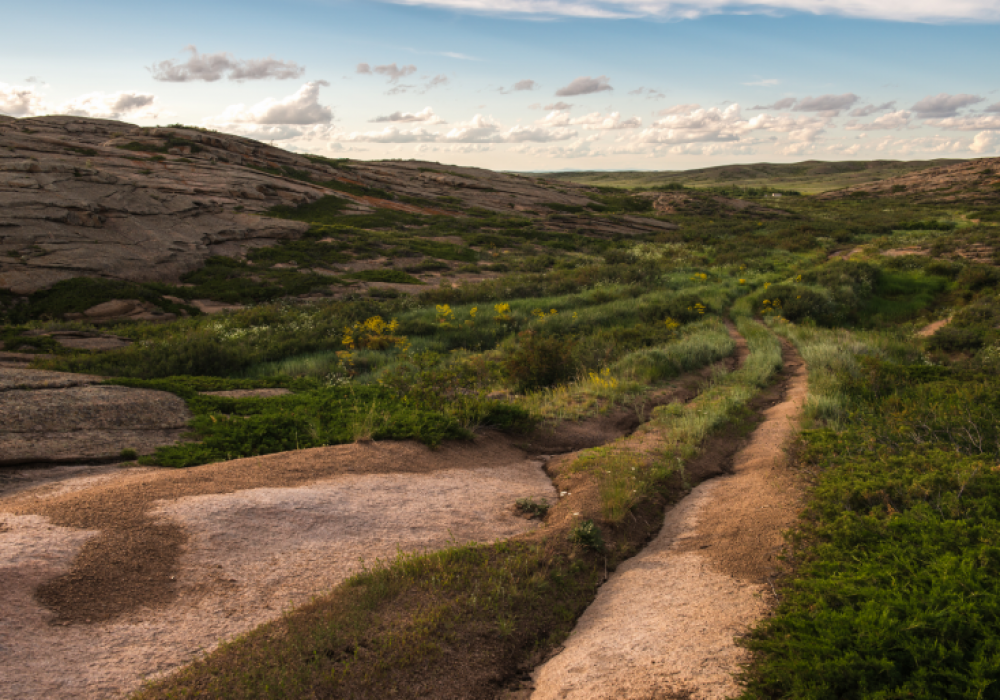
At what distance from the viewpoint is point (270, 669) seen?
11.9 ft

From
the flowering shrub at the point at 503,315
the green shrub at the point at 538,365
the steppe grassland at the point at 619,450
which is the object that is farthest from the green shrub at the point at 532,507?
the flowering shrub at the point at 503,315

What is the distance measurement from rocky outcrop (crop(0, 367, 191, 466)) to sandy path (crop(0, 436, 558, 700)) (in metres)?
0.86

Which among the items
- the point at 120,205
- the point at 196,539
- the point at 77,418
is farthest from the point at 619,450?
the point at 120,205

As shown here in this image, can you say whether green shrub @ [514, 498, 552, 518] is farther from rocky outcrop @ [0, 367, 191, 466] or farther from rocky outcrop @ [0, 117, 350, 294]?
rocky outcrop @ [0, 117, 350, 294]

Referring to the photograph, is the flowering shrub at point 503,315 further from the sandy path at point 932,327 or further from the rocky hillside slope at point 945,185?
the rocky hillside slope at point 945,185

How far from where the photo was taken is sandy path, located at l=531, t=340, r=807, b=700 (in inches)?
147

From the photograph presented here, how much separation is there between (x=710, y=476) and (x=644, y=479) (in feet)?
4.13

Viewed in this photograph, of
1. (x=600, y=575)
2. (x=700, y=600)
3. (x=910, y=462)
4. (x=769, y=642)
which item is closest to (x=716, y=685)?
(x=769, y=642)

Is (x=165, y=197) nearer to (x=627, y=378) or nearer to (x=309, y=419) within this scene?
(x=309, y=419)

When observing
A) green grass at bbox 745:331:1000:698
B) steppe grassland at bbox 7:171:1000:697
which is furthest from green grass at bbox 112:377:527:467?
green grass at bbox 745:331:1000:698

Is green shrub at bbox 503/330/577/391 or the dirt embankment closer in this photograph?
the dirt embankment

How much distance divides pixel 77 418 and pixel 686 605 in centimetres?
771

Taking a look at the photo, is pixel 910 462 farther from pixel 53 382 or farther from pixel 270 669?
pixel 53 382

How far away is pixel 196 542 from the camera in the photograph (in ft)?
16.5
